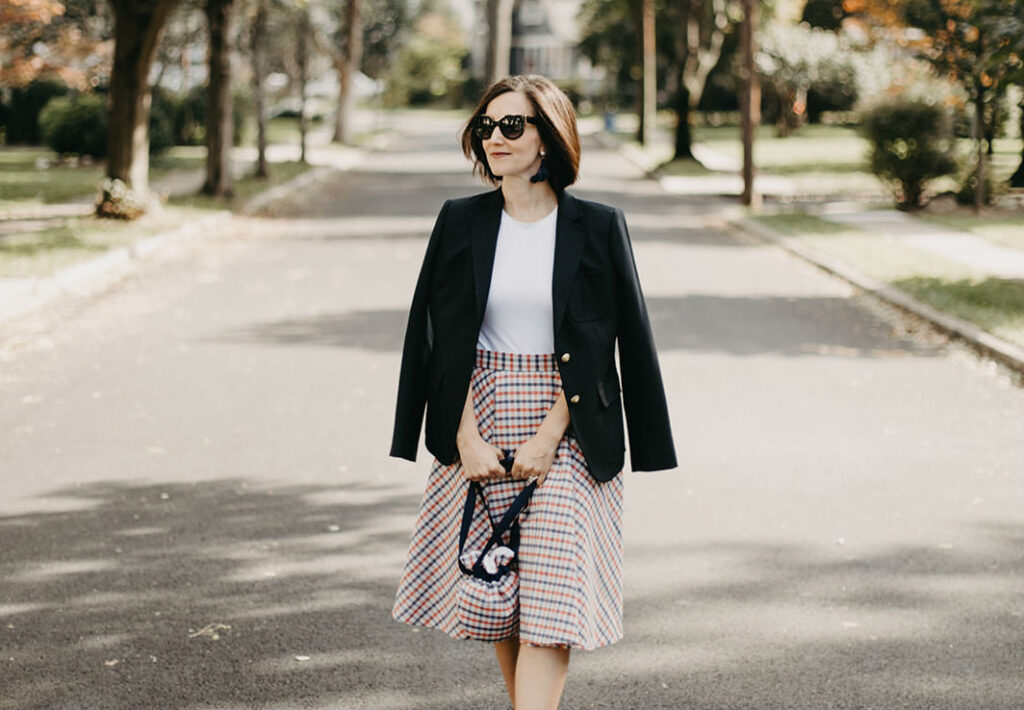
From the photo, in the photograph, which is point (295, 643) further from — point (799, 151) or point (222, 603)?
point (799, 151)

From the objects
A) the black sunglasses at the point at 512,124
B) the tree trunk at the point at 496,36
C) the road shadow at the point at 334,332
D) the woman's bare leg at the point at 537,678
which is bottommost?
the road shadow at the point at 334,332

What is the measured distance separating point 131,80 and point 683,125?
18220mm

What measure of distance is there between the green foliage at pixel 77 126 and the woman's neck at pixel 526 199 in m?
29.7

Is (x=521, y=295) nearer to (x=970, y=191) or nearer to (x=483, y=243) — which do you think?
(x=483, y=243)

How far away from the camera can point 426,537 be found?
147 inches

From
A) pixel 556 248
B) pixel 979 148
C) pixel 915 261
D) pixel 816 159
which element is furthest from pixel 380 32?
pixel 556 248

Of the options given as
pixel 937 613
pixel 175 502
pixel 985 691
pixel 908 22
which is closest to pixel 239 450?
pixel 175 502

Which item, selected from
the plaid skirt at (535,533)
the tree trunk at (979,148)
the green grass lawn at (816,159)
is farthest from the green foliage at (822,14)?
the plaid skirt at (535,533)

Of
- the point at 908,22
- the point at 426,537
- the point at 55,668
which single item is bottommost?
the point at 55,668

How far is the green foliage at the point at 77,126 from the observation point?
31688mm

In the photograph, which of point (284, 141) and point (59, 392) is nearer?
point (59, 392)

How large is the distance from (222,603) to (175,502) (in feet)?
5.01

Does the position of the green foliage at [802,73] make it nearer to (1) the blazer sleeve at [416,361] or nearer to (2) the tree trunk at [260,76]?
(2) the tree trunk at [260,76]

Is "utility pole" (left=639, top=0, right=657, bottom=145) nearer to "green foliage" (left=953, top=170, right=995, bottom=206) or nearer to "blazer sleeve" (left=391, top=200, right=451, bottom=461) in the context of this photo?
"green foliage" (left=953, top=170, right=995, bottom=206)
